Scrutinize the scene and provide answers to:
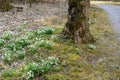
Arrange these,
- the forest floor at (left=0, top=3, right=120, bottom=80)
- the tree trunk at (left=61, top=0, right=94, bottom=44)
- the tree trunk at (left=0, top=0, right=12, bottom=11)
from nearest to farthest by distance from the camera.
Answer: the forest floor at (left=0, top=3, right=120, bottom=80)
the tree trunk at (left=61, top=0, right=94, bottom=44)
the tree trunk at (left=0, top=0, right=12, bottom=11)

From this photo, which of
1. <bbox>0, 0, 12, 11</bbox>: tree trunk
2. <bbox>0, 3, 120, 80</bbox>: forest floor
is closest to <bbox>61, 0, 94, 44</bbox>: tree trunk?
<bbox>0, 3, 120, 80</bbox>: forest floor

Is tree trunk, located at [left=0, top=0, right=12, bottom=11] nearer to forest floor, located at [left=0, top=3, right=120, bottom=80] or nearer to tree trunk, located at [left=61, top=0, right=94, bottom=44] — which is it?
forest floor, located at [left=0, top=3, right=120, bottom=80]

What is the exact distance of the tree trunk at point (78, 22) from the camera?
1170cm

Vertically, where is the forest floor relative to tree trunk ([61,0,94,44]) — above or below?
below

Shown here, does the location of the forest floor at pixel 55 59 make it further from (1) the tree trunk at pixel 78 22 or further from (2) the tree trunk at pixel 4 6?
(2) the tree trunk at pixel 4 6

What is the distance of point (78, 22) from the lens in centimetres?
1180

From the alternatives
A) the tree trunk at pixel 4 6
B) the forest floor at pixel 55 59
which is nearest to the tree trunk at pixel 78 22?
the forest floor at pixel 55 59

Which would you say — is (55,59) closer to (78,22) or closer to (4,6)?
(78,22)

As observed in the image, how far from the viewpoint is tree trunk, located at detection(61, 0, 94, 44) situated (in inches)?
460

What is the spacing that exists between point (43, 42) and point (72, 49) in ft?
3.40

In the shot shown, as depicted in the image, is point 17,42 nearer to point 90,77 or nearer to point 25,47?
point 25,47

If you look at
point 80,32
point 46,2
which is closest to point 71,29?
point 80,32

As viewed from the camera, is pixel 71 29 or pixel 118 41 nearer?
pixel 71 29

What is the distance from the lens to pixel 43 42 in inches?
430
